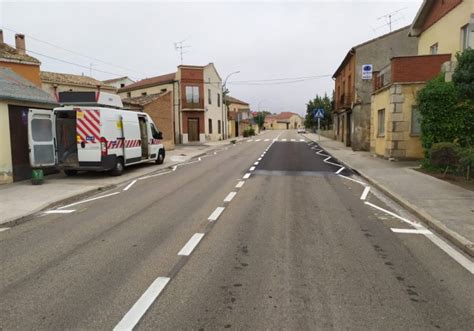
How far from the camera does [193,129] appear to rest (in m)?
41.7

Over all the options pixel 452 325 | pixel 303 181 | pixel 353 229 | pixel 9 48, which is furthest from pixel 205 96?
pixel 452 325

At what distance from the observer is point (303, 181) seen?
1231cm

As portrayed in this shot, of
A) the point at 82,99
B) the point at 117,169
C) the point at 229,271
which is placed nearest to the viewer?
the point at 229,271

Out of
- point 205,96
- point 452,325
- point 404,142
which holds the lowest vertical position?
point 452,325

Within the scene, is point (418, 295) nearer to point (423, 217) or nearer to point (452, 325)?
point (452, 325)

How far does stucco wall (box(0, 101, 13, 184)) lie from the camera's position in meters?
11.9

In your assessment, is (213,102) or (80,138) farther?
(213,102)

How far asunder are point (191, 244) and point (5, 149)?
9.56 m

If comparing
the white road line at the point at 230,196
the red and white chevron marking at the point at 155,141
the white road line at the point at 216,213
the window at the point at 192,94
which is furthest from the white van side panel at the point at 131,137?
the window at the point at 192,94

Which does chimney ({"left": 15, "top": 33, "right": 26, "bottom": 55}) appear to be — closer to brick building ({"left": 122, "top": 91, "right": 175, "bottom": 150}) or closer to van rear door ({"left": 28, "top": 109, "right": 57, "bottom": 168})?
brick building ({"left": 122, "top": 91, "right": 175, "bottom": 150})

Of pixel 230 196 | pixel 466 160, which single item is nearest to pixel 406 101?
pixel 466 160

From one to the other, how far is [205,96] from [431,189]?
34.3 metres

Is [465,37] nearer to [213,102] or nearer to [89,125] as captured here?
[89,125]

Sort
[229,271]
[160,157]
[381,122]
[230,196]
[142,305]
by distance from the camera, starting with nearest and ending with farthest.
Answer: [142,305] < [229,271] < [230,196] < [160,157] < [381,122]
